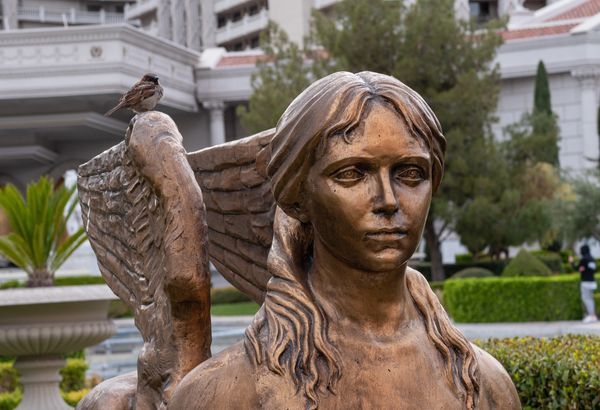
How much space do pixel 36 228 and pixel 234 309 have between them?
13.6m

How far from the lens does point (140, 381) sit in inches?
89.7

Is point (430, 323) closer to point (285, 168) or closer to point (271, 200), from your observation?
point (285, 168)

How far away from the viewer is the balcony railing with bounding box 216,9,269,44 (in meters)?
49.2

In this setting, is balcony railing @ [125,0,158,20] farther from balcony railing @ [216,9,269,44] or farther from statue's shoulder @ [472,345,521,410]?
statue's shoulder @ [472,345,521,410]

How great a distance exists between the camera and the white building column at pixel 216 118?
106ft

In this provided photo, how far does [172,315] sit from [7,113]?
29.2 meters

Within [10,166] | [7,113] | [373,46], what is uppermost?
[373,46]

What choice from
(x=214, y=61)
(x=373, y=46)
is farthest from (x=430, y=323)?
(x=214, y=61)

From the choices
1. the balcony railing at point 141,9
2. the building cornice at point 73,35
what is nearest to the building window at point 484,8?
the balcony railing at point 141,9

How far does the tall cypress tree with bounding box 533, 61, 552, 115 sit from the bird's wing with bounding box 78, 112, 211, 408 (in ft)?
83.6

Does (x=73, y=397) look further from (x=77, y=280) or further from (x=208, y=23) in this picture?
(x=208, y=23)

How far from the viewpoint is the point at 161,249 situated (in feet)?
7.18

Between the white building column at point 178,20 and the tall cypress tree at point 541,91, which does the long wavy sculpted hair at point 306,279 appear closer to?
the tall cypress tree at point 541,91

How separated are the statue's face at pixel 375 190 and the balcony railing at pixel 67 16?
58622mm
